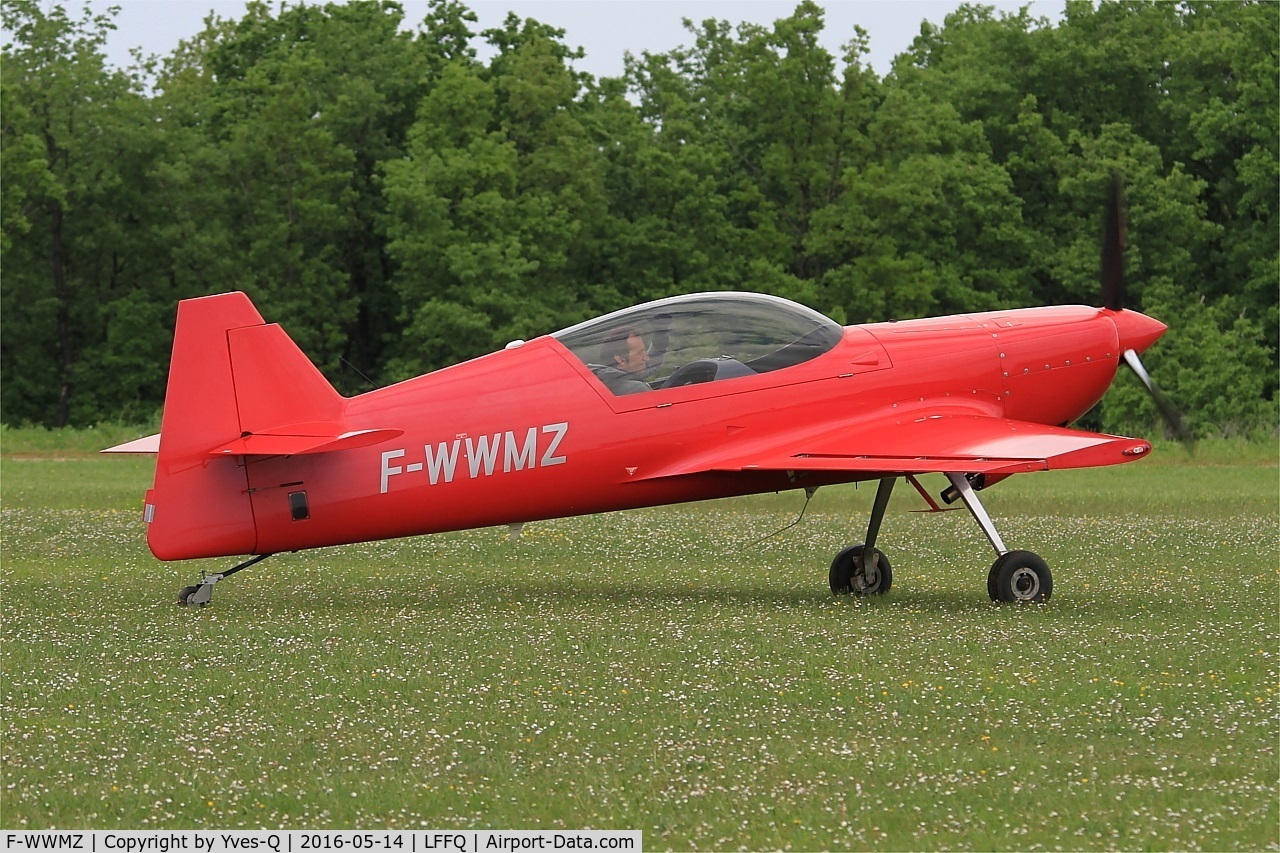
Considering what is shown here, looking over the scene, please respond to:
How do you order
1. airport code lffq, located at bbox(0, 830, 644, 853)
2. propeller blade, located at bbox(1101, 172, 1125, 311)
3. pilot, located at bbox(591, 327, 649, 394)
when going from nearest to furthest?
airport code lffq, located at bbox(0, 830, 644, 853) → pilot, located at bbox(591, 327, 649, 394) → propeller blade, located at bbox(1101, 172, 1125, 311)

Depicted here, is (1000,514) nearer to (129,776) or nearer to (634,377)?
(634,377)

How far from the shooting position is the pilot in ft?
41.8

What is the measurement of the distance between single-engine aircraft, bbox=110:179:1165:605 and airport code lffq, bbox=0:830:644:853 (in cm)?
521

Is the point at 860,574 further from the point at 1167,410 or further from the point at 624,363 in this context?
the point at 1167,410

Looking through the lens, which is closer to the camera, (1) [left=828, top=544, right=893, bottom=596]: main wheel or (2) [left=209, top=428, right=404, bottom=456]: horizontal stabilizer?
(2) [left=209, top=428, right=404, bottom=456]: horizontal stabilizer

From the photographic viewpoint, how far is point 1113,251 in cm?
1488

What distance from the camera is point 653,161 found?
5659 centimetres

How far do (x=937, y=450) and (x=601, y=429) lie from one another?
252 cm

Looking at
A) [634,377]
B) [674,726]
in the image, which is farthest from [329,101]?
[674,726]

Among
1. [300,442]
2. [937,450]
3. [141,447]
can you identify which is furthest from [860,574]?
[141,447]

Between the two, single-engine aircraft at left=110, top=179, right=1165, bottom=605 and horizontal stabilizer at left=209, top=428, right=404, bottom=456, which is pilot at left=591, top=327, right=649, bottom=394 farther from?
horizontal stabilizer at left=209, top=428, right=404, bottom=456

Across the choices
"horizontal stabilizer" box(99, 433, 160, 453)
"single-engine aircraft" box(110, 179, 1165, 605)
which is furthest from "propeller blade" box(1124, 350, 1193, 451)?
"horizontal stabilizer" box(99, 433, 160, 453)

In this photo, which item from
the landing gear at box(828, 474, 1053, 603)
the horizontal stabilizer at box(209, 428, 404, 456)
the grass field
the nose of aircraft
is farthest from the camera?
the nose of aircraft

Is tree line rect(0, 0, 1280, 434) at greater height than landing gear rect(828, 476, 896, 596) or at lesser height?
greater
